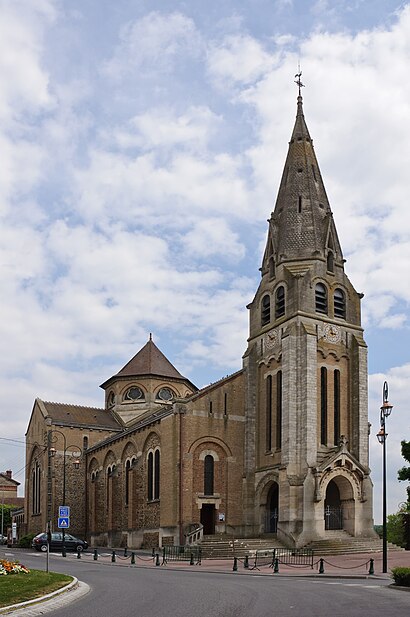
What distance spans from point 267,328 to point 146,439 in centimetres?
1181

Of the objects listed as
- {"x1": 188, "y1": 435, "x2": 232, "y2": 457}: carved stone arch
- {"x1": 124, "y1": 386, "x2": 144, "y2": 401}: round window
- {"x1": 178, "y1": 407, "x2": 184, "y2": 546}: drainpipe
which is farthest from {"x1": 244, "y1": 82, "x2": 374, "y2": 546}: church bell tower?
{"x1": 124, "y1": 386, "x2": 144, "y2": 401}: round window

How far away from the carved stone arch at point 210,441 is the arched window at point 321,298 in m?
10.7

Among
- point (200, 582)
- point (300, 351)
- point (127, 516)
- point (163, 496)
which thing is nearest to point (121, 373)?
point (127, 516)

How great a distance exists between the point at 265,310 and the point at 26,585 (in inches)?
1362

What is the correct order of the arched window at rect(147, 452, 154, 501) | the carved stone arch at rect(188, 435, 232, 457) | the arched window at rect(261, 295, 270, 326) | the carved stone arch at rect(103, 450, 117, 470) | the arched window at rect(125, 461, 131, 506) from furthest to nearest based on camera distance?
1. the carved stone arch at rect(103, 450, 117, 470)
2. the arched window at rect(125, 461, 131, 506)
3. the arched window at rect(147, 452, 154, 501)
4. the arched window at rect(261, 295, 270, 326)
5. the carved stone arch at rect(188, 435, 232, 457)

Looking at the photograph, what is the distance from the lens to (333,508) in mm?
46531

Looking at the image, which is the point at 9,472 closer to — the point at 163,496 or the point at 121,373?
the point at 121,373

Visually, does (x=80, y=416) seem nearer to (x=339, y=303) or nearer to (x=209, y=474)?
(x=209, y=474)

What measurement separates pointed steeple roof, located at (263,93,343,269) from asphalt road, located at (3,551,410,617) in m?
29.0

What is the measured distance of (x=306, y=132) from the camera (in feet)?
182

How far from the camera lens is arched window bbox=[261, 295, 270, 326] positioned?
5159 cm

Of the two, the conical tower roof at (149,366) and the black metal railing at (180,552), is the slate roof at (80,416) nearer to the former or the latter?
the conical tower roof at (149,366)

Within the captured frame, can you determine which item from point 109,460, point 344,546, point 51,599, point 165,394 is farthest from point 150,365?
point 51,599

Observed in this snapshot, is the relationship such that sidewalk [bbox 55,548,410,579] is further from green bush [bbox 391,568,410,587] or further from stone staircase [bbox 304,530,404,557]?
green bush [bbox 391,568,410,587]
